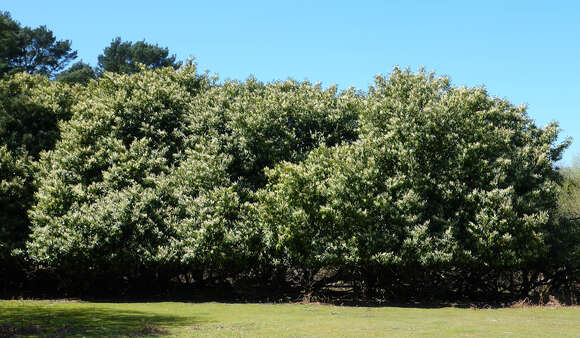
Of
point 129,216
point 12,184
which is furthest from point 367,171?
point 12,184

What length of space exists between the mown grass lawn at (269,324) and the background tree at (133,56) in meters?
61.2

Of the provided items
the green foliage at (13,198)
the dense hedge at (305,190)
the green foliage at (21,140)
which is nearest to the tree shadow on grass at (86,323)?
the dense hedge at (305,190)

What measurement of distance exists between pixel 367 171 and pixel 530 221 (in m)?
8.75

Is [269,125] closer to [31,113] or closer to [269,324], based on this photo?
[269,324]

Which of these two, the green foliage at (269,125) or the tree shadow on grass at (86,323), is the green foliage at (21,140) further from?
the tree shadow on grass at (86,323)

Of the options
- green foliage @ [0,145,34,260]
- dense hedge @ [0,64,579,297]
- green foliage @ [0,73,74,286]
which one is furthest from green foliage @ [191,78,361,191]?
green foliage @ [0,145,34,260]

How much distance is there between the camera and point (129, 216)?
29984 millimetres

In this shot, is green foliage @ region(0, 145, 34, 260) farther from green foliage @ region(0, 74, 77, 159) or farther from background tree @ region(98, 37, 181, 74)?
background tree @ region(98, 37, 181, 74)

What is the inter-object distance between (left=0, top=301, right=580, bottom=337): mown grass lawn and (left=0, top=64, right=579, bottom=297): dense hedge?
5114 mm

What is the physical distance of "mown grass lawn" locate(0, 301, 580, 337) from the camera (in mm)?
15750

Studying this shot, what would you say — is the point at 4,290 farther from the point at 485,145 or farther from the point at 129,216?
the point at 485,145

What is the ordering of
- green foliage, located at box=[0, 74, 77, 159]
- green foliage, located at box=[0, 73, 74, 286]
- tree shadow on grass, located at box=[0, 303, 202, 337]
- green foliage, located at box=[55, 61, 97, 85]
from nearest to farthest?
tree shadow on grass, located at box=[0, 303, 202, 337]
green foliage, located at box=[0, 73, 74, 286]
green foliage, located at box=[0, 74, 77, 159]
green foliage, located at box=[55, 61, 97, 85]

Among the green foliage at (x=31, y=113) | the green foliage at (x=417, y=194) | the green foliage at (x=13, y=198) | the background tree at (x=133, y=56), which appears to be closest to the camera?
the green foliage at (x=417, y=194)

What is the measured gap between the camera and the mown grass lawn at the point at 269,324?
1575 centimetres
